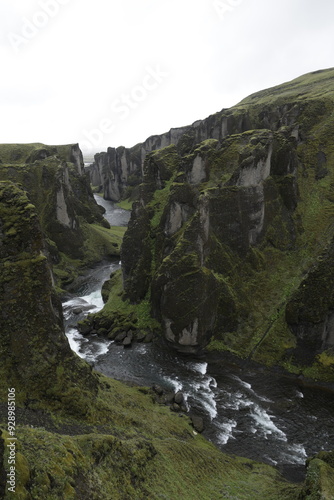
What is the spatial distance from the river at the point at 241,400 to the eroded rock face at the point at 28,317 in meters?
15.3

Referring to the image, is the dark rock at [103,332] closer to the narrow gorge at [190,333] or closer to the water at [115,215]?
the narrow gorge at [190,333]

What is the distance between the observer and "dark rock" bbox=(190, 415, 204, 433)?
29689 mm

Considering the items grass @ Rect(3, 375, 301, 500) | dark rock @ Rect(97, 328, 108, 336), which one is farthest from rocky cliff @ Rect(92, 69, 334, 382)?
grass @ Rect(3, 375, 301, 500)

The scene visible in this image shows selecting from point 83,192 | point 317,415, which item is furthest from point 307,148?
point 83,192

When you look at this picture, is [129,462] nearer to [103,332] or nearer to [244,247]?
[103,332]

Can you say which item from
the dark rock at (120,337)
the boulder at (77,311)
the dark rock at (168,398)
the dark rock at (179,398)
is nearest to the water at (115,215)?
the boulder at (77,311)

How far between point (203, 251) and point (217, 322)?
10.0 meters

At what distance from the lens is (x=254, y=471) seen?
24.8 m

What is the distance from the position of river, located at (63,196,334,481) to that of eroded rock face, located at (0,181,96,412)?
50.1ft

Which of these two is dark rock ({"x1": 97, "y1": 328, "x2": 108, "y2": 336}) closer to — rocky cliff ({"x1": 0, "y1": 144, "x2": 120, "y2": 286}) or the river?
the river

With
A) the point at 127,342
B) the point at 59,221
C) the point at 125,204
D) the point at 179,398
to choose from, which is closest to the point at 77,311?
the point at 127,342

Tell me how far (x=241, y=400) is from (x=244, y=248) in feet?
70.7

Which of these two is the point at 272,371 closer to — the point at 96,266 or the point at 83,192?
the point at 96,266

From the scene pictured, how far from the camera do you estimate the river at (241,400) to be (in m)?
28.6
